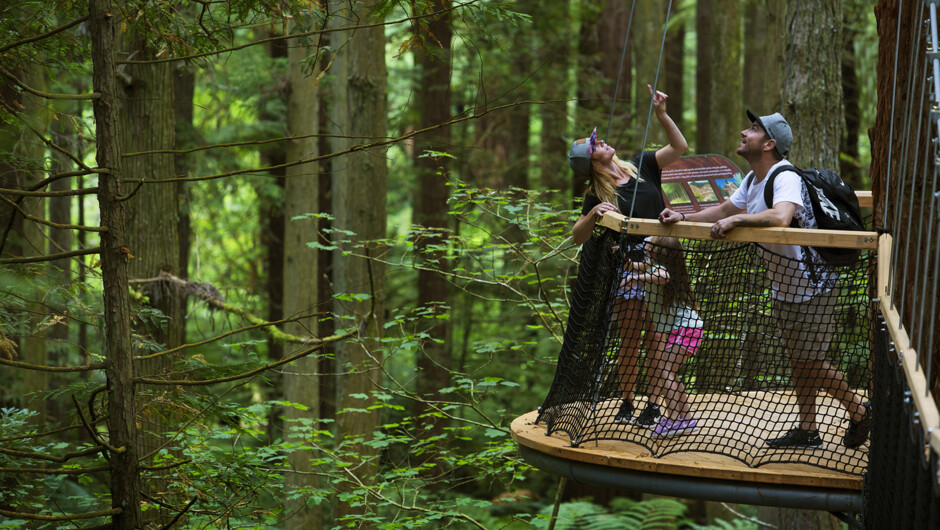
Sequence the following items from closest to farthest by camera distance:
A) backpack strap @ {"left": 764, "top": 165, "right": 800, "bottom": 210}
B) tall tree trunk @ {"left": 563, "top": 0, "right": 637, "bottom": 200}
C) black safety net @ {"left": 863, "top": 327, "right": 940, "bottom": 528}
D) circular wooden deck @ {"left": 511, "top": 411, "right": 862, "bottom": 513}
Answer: black safety net @ {"left": 863, "top": 327, "right": 940, "bottom": 528} < circular wooden deck @ {"left": 511, "top": 411, "right": 862, "bottom": 513} < backpack strap @ {"left": 764, "top": 165, "right": 800, "bottom": 210} < tall tree trunk @ {"left": 563, "top": 0, "right": 637, "bottom": 200}

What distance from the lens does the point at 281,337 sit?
7.86 metres

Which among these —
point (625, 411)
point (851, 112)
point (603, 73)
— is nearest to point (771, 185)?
point (625, 411)

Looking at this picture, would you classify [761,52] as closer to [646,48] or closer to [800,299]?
[646,48]

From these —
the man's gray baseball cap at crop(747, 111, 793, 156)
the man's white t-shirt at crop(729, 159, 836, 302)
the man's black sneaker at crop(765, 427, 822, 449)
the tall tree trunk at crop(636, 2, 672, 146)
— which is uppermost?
the tall tree trunk at crop(636, 2, 672, 146)

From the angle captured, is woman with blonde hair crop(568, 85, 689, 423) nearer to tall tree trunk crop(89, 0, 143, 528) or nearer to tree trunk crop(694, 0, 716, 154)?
tall tree trunk crop(89, 0, 143, 528)

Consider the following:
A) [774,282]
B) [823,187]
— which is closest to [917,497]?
[774,282]

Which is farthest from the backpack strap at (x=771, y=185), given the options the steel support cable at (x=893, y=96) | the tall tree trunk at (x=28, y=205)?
the tall tree trunk at (x=28, y=205)

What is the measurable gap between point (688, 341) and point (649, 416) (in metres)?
0.43

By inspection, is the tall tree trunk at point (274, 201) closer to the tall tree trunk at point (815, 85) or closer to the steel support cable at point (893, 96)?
the tall tree trunk at point (815, 85)

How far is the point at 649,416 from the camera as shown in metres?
4.31

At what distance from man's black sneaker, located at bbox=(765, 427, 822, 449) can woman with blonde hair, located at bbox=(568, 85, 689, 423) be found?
0.62 metres

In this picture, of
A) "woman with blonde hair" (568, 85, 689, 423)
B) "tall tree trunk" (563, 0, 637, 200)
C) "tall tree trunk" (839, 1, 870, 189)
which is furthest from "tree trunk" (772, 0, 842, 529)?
"tall tree trunk" (839, 1, 870, 189)

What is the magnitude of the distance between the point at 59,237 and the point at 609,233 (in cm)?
1016

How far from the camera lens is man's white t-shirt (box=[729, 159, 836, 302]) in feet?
12.7
